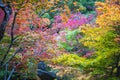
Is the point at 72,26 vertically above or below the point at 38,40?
below

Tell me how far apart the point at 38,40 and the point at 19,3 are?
3230 mm

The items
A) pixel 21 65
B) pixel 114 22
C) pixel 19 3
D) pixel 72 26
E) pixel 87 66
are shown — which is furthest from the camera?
pixel 72 26

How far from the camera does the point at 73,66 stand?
33.5 ft

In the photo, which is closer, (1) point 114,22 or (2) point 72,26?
(1) point 114,22

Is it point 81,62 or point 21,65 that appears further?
point 21,65

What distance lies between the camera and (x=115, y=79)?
9.45 meters

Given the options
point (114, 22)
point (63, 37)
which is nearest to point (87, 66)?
point (114, 22)

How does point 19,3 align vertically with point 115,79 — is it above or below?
above

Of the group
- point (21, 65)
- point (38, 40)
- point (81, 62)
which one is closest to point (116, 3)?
point (81, 62)

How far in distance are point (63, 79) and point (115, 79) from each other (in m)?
6.15

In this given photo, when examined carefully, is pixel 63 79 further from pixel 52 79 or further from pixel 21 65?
pixel 21 65

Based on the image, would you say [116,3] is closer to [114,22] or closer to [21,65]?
[114,22]

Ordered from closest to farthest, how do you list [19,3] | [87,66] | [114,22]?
[19,3] → [114,22] → [87,66]

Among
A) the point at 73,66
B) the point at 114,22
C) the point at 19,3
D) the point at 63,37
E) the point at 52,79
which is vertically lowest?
the point at 52,79
